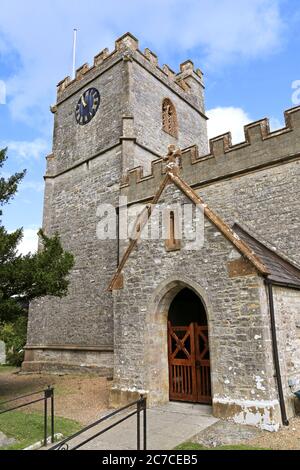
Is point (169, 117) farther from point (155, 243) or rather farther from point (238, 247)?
point (238, 247)

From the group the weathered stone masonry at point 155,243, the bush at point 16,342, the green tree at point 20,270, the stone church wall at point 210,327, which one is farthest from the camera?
the bush at point 16,342

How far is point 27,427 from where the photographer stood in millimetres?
7418

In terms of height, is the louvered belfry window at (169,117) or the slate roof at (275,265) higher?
the louvered belfry window at (169,117)

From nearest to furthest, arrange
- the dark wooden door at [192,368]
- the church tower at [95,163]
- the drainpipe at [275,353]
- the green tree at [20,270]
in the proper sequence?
the drainpipe at [275,353]
the dark wooden door at [192,368]
the green tree at [20,270]
the church tower at [95,163]

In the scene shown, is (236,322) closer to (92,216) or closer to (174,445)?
(174,445)

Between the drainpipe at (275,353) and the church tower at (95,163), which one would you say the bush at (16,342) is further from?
the drainpipe at (275,353)

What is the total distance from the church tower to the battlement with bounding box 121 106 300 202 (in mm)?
3462

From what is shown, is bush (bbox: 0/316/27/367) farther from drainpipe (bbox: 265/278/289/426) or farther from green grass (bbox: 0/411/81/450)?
drainpipe (bbox: 265/278/289/426)

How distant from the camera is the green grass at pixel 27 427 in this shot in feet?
21.6

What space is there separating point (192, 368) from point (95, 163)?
40.4ft

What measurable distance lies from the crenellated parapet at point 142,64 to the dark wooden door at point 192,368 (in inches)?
592

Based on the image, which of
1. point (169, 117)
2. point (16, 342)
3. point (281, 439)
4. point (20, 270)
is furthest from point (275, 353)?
point (16, 342)

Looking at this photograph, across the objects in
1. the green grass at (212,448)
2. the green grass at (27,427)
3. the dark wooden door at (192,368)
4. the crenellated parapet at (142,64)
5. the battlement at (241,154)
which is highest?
the crenellated parapet at (142,64)

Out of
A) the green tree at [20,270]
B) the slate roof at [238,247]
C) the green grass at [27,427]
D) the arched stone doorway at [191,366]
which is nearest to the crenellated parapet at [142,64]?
the green tree at [20,270]
